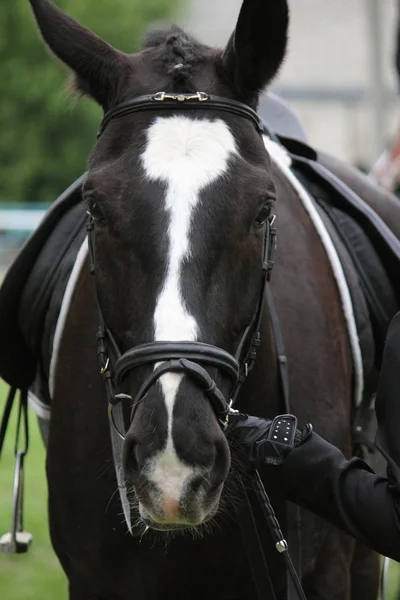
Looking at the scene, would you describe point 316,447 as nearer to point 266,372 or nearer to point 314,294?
point 266,372

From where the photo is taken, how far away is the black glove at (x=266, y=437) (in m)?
3.02

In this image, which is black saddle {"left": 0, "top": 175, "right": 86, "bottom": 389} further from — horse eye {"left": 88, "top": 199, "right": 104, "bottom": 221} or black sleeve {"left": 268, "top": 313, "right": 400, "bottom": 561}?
black sleeve {"left": 268, "top": 313, "right": 400, "bottom": 561}

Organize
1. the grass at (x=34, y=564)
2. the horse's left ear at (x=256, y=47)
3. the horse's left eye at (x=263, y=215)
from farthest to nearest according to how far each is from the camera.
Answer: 1. the grass at (x=34, y=564)
2. the horse's left ear at (x=256, y=47)
3. the horse's left eye at (x=263, y=215)

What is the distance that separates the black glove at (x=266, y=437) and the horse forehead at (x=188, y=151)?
0.67 metres

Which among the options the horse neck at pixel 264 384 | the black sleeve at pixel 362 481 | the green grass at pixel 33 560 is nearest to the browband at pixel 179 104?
the horse neck at pixel 264 384

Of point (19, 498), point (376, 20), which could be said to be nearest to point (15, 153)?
point (376, 20)

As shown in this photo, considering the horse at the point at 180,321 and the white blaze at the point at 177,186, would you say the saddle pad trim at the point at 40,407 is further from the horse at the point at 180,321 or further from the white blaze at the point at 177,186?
the white blaze at the point at 177,186

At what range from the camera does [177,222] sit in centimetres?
287

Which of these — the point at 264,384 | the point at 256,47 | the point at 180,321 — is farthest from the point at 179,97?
the point at 264,384

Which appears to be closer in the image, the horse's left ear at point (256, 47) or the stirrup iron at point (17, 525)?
the horse's left ear at point (256, 47)

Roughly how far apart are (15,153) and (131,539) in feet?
103

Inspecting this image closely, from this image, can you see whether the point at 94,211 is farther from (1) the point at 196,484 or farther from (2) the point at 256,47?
(1) the point at 196,484

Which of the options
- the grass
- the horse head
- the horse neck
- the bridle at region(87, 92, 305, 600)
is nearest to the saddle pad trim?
the bridle at region(87, 92, 305, 600)

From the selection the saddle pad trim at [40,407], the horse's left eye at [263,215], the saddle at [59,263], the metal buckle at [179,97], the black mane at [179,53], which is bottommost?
the saddle pad trim at [40,407]
